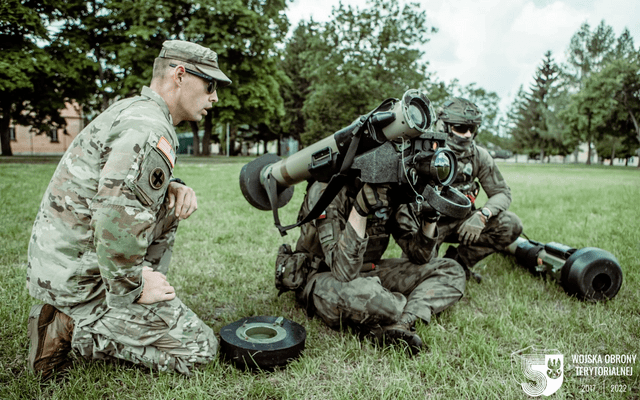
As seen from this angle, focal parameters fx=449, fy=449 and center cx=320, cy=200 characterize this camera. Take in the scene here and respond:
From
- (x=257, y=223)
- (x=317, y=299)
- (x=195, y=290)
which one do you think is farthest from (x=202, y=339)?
(x=257, y=223)

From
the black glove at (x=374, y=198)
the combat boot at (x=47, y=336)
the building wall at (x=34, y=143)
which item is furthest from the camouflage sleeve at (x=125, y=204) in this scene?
the building wall at (x=34, y=143)

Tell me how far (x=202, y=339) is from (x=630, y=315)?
3.65m

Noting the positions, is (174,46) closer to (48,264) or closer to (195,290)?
(48,264)

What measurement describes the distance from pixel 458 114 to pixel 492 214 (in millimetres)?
1171

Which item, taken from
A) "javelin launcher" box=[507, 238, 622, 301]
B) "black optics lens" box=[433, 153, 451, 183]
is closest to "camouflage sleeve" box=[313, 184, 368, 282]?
"black optics lens" box=[433, 153, 451, 183]

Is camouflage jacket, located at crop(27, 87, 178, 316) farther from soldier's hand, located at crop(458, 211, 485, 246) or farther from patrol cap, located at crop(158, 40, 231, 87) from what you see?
soldier's hand, located at crop(458, 211, 485, 246)

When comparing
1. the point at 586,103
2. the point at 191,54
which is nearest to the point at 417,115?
the point at 191,54

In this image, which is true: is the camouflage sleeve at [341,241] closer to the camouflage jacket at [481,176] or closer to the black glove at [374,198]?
the black glove at [374,198]

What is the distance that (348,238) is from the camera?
3.35 m

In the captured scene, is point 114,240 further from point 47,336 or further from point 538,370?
point 538,370

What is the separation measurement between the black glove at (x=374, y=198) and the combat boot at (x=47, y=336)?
2051 millimetres

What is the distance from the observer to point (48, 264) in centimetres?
271

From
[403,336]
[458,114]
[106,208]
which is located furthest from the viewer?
[458,114]

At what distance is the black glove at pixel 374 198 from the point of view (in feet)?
10.2
